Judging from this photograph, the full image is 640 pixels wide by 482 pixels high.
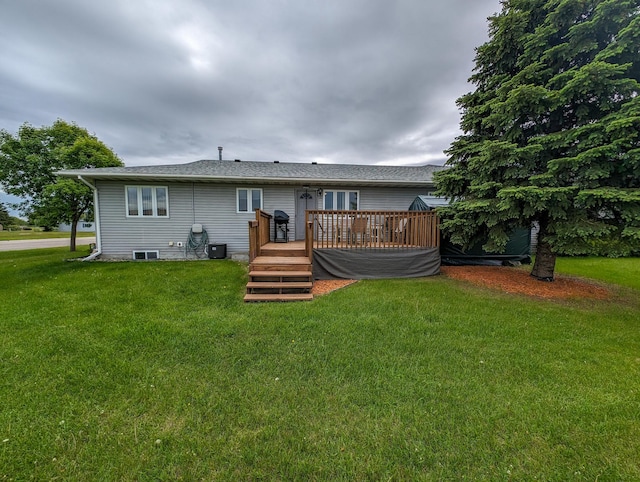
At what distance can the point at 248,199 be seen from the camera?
30.0 feet

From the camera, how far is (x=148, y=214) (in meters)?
8.75

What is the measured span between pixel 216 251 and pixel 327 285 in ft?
16.0

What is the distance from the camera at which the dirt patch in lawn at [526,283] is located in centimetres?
533

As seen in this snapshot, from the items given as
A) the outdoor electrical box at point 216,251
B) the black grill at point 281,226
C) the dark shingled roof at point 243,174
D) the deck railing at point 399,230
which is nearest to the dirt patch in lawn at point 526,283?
the deck railing at point 399,230

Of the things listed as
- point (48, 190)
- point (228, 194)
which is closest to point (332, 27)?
point (228, 194)

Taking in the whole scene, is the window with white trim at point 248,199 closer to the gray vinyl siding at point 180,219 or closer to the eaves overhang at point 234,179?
the gray vinyl siding at point 180,219

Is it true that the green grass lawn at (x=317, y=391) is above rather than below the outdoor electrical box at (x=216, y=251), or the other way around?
below

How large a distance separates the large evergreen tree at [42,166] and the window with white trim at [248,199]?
6.66 meters

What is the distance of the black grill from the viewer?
8.70 m

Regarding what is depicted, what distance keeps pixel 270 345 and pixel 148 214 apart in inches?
317

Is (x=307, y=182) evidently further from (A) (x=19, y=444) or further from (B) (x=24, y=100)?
(B) (x=24, y=100)

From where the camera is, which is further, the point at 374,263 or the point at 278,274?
the point at 374,263

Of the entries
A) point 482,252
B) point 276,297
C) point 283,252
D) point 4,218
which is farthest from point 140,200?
point 4,218

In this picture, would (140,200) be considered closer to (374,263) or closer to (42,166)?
(42,166)
